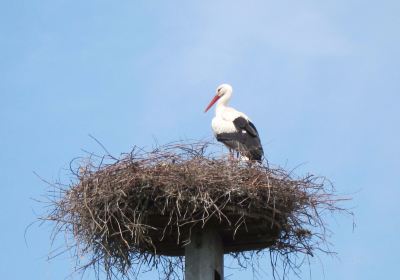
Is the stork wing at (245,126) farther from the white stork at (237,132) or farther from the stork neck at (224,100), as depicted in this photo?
the stork neck at (224,100)

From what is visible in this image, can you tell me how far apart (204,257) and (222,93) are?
3.90 metres

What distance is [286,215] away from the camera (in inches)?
284

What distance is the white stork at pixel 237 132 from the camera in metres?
8.78

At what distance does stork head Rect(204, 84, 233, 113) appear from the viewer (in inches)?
412

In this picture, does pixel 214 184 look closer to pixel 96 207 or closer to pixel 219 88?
pixel 96 207

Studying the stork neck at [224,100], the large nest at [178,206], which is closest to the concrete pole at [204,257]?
the large nest at [178,206]

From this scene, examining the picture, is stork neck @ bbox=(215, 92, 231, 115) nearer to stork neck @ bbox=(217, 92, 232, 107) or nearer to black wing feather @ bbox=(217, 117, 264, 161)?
stork neck @ bbox=(217, 92, 232, 107)

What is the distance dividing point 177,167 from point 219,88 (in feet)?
11.8

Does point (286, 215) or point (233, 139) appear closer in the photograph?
point (286, 215)

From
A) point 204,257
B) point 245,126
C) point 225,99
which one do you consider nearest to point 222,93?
point 225,99

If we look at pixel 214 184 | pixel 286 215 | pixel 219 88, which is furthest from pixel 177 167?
pixel 219 88

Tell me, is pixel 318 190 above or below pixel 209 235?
above

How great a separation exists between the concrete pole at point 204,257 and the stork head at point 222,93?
3520 mm

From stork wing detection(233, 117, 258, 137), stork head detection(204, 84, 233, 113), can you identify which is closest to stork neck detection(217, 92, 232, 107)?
stork head detection(204, 84, 233, 113)
